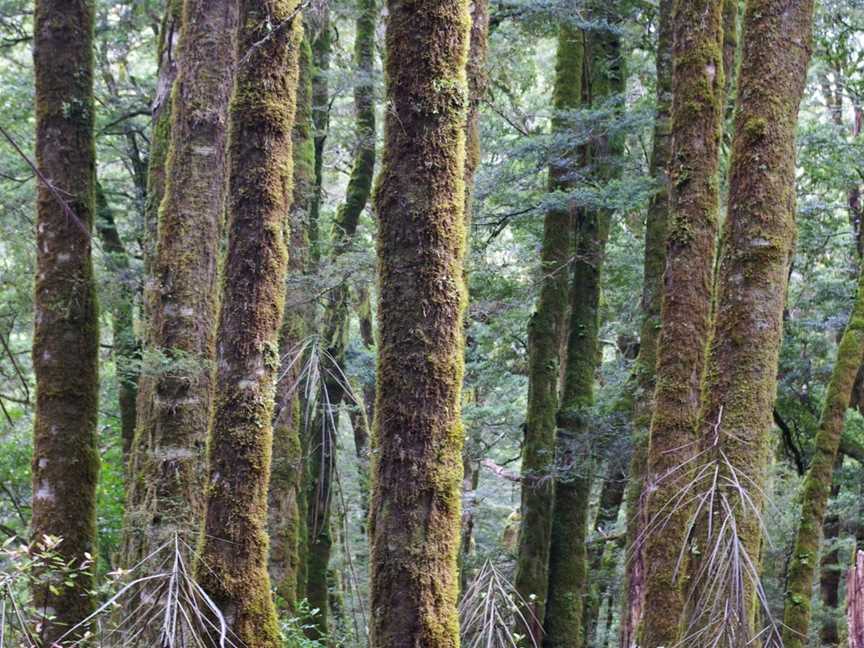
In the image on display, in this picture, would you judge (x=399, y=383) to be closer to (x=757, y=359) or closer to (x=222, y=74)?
(x=757, y=359)

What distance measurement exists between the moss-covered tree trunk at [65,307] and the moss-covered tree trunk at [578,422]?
7.39 meters

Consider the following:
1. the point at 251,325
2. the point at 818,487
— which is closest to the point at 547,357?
the point at 818,487

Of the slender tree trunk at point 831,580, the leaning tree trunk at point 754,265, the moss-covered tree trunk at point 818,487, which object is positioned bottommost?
the slender tree trunk at point 831,580

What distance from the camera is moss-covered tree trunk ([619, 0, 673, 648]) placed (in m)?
10.0

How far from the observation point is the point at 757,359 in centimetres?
575

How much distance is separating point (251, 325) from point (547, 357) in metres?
9.33

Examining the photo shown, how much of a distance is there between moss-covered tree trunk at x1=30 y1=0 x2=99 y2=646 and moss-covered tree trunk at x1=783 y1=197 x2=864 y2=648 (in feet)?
24.3

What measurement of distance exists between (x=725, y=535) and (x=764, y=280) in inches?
61.4

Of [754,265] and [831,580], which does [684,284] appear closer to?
[754,265]

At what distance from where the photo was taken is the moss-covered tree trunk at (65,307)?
7.53 metres

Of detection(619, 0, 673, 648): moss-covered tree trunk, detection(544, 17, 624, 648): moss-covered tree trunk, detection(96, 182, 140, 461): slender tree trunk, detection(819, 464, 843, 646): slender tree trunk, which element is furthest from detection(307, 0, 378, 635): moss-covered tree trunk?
detection(819, 464, 843, 646): slender tree trunk

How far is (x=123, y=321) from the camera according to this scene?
14.7 meters

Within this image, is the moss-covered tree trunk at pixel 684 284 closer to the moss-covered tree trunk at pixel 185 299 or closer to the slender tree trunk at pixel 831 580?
the moss-covered tree trunk at pixel 185 299

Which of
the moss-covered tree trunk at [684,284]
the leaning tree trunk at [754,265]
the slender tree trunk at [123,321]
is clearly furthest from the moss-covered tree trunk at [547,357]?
the leaning tree trunk at [754,265]
